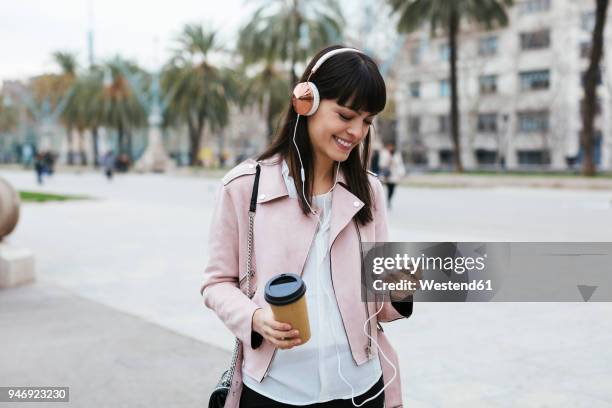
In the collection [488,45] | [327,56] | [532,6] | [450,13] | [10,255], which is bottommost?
[10,255]

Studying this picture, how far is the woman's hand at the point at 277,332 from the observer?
1.61 metres

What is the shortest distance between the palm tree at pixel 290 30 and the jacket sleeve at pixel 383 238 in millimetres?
32346

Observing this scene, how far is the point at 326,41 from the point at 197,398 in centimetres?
3274

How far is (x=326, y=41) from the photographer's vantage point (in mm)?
35250

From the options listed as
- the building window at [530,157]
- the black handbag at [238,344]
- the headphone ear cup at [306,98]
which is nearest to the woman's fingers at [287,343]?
the black handbag at [238,344]

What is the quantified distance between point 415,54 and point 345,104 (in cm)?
5994

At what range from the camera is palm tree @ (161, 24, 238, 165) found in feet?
152

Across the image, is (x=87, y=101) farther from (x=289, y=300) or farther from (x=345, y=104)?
(x=289, y=300)

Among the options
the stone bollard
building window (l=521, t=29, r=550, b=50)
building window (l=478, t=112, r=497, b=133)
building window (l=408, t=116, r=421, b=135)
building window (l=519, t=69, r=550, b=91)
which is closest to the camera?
the stone bollard

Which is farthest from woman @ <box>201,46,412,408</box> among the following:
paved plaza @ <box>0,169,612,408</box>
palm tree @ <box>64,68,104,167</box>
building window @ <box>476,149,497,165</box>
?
building window @ <box>476,149,497,165</box>

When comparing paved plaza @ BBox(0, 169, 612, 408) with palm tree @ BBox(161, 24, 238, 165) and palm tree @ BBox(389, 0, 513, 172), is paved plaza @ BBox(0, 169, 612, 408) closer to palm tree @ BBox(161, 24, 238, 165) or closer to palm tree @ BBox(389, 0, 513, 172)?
palm tree @ BBox(389, 0, 513, 172)

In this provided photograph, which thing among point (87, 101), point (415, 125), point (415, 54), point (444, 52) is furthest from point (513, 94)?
point (87, 101)

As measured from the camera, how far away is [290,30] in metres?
34.1

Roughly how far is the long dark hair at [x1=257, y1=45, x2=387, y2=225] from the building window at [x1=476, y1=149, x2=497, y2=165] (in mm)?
56220
